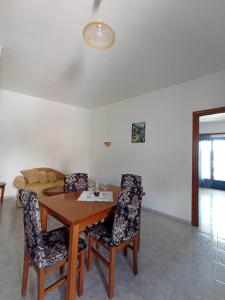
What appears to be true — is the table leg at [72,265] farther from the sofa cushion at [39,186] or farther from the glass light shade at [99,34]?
the sofa cushion at [39,186]

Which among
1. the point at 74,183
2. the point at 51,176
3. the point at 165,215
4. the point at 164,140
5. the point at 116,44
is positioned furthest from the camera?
the point at 51,176

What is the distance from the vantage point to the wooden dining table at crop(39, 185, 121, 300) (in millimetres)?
1304

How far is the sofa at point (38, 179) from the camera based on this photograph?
3.79m

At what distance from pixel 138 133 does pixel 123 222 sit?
2.77 m

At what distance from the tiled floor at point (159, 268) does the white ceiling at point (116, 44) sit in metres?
2.81

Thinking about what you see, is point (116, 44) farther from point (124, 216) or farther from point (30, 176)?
point (30, 176)

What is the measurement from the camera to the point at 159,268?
1.86m

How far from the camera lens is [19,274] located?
170cm

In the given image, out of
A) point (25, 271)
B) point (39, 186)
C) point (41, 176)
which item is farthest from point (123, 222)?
point (41, 176)

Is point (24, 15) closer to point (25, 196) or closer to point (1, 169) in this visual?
point (25, 196)

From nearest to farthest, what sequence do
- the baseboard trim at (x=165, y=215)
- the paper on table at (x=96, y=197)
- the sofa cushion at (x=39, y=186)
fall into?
the paper on table at (x=96, y=197) → the baseboard trim at (x=165, y=215) → the sofa cushion at (x=39, y=186)

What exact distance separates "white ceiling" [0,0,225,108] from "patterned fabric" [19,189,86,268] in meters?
1.91

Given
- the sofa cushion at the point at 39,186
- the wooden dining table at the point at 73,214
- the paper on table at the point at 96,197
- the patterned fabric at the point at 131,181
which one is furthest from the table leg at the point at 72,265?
the sofa cushion at the point at 39,186

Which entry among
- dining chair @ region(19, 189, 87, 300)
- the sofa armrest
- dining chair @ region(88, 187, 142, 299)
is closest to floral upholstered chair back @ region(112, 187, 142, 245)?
dining chair @ region(88, 187, 142, 299)
